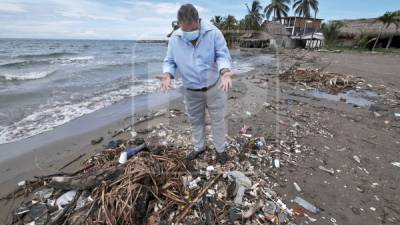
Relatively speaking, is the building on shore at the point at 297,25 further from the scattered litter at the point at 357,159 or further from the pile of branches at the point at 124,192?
the pile of branches at the point at 124,192

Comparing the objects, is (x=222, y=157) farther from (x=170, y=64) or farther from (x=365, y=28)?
(x=365, y=28)

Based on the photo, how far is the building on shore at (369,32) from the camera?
101 ft

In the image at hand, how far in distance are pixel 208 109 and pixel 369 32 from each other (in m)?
38.4

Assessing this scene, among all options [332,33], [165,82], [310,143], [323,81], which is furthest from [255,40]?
[165,82]

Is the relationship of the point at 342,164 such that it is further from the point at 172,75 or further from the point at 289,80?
Answer: the point at 289,80

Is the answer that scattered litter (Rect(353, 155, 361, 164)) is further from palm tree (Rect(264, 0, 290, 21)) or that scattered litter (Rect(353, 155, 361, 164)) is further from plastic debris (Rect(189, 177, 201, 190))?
palm tree (Rect(264, 0, 290, 21))

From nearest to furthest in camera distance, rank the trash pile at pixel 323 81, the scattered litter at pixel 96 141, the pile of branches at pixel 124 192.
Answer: the pile of branches at pixel 124 192 → the scattered litter at pixel 96 141 → the trash pile at pixel 323 81

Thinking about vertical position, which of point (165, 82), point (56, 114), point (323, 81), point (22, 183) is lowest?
point (22, 183)

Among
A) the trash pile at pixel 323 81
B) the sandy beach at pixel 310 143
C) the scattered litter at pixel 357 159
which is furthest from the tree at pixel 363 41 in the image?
the scattered litter at pixel 357 159

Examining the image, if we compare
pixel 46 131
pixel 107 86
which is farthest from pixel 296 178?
pixel 107 86

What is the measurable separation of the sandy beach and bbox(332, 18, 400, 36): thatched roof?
30.0 metres

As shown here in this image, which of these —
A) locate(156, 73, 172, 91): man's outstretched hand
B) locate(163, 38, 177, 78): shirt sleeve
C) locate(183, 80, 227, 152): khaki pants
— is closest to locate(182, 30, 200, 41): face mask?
locate(163, 38, 177, 78): shirt sleeve

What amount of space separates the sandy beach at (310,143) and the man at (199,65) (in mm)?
1304

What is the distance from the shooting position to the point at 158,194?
2.64 metres
